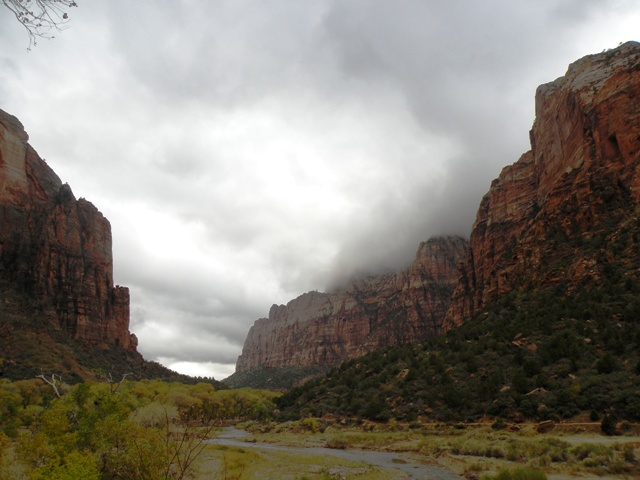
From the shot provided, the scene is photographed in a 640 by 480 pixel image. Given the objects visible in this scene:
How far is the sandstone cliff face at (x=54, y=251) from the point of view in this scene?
11525cm

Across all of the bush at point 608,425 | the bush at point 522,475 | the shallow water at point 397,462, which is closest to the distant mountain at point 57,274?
the shallow water at point 397,462

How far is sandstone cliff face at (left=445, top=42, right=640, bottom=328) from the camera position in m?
57.0

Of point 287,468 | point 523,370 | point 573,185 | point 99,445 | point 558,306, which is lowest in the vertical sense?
point 287,468

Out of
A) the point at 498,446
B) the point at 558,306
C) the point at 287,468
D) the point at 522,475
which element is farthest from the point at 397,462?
the point at 558,306

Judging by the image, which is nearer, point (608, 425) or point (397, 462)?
point (608, 425)

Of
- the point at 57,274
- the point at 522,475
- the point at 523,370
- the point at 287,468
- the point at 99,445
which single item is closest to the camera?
the point at 99,445

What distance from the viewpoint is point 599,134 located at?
67250 mm

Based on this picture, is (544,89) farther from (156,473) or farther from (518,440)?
(156,473)

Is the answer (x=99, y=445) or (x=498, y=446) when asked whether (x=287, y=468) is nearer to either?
(x=498, y=446)

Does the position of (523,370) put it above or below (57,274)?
below

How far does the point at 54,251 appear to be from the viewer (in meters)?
125

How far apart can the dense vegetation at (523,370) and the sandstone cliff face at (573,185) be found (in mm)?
6015

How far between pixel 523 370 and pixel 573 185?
39443 millimetres

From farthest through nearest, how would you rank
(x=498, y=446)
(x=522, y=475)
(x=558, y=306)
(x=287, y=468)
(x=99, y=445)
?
(x=558, y=306)
(x=498, y=446)
(x=287, y=468)
(x=522, y=475)
(x=99, y=445)
